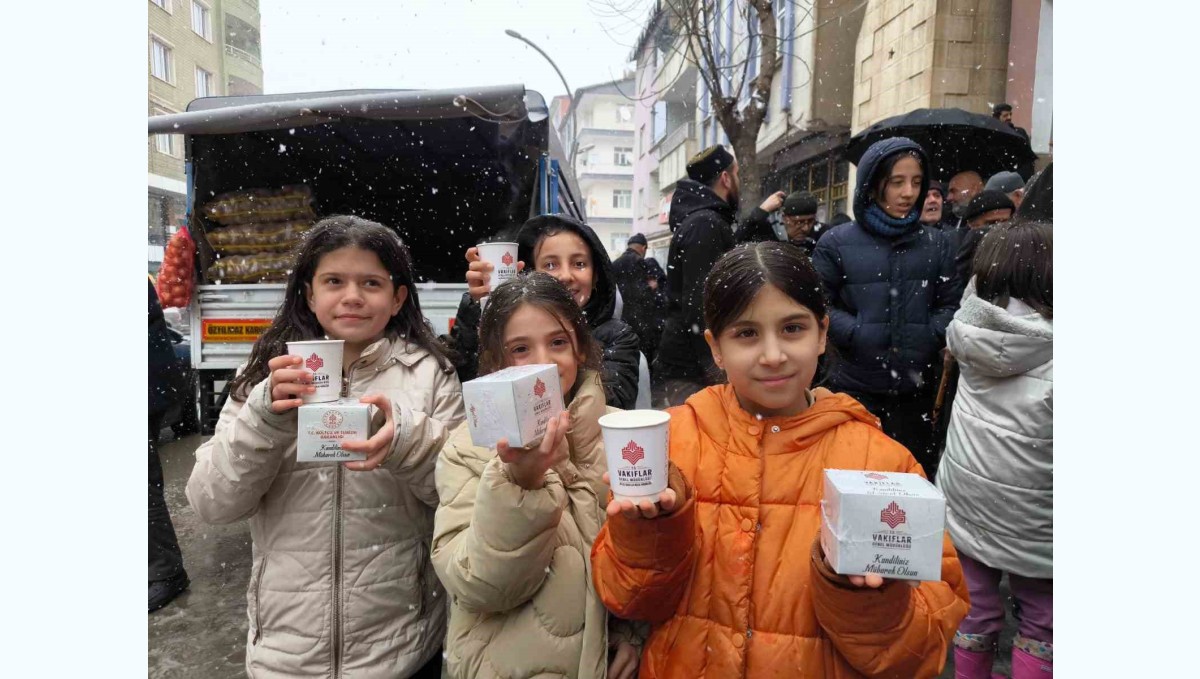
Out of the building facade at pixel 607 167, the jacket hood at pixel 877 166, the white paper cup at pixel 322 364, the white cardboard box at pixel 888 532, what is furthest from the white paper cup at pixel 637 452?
the building facade at pixel 607 167

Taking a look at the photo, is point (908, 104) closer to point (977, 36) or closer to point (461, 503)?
point (977, 36)

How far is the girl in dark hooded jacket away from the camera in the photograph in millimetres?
2490

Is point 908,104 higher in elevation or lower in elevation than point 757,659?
higher

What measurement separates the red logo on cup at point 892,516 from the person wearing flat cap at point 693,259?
2277 mm

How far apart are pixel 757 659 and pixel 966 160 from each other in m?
6.56

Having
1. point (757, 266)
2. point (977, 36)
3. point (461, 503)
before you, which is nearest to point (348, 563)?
point (461, 503)

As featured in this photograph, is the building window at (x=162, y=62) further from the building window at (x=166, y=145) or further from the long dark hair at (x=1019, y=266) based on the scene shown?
the long dark hair at (x=1019, y=266)

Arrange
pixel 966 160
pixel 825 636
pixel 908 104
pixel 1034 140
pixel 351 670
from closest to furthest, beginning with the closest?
pixel 825 636 < pixel 351 670 < pixel 966 160 < pixel 1034 140 < pixel 908 104

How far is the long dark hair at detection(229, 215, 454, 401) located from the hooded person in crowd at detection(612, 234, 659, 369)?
326 centimetres

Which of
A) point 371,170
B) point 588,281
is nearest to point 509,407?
point 588,281

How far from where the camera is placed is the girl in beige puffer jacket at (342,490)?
5.98 ft

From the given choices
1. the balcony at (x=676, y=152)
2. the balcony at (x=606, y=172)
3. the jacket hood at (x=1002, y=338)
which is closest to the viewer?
the jacket hood at (x=1002, y=338)

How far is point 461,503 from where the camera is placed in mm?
1626

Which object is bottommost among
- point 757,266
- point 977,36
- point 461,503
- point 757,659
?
point 757,659
